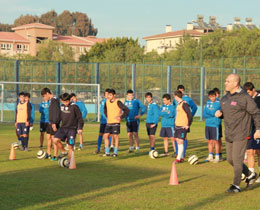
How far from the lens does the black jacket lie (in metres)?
9.47

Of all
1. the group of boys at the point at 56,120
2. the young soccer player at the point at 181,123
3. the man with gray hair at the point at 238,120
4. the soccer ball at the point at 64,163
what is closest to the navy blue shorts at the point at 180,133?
the young soccer player at the point at 181,123

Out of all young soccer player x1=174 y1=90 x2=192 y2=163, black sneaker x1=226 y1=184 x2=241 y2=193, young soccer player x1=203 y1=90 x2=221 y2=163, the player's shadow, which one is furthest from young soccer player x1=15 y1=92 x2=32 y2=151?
black sneaker x1=226 y1=184 x2=241 y2=193

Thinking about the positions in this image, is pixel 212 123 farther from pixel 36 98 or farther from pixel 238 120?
pixel 36 98

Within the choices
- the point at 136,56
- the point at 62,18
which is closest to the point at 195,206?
the point at 136,56

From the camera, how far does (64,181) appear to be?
10750 mm

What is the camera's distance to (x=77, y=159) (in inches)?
574

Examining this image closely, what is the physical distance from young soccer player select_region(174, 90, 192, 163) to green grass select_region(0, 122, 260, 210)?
400mm

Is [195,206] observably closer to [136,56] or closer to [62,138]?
[62,138]

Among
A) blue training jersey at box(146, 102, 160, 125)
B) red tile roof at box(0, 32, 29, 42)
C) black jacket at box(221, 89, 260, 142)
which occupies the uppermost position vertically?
red tile roof at box(0, 32, 29, 42)

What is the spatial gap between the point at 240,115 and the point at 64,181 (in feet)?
12.5

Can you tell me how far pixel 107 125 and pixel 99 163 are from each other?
1.84m

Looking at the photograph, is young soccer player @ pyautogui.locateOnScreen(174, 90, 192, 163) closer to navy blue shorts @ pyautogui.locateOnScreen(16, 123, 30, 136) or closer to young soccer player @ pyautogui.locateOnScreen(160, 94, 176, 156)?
young soccer player @ pyautogui.locateOnScreen(160, 94, 176, 156)

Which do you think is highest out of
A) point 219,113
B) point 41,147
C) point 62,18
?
point 62,18

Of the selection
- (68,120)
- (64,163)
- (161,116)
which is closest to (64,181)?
(64,163)
